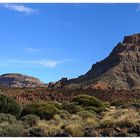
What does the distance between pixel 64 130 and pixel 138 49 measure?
449 ft

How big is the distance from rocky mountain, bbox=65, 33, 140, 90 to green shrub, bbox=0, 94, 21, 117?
3355 inches

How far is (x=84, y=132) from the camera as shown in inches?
607

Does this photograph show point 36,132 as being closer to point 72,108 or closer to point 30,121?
point 30,121

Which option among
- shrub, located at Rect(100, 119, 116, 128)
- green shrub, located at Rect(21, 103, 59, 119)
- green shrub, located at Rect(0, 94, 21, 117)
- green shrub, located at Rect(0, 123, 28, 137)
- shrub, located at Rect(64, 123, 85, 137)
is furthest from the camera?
green shrub, located at Rect(21, 103, 59, 119)

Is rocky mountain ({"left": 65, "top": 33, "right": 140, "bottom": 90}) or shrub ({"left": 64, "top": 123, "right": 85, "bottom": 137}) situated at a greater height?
rocky mountain ({"left": 65, "top": 33, "right": 140, "bottom": 90})

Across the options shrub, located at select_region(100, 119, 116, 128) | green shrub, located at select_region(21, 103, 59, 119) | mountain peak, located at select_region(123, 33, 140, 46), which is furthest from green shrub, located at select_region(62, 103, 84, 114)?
mountain peak, located at select_region(123, 33, 140, 46)

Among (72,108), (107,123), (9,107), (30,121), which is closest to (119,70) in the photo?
(72,108)

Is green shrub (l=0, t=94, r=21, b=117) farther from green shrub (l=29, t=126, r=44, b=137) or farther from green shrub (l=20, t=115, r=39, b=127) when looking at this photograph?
green shrub (l=29, t=126, r=44, b=137)

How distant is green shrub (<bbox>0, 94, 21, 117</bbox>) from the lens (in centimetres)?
2095

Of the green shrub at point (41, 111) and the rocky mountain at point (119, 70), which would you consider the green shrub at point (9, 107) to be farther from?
the rocky mountain at point (119, 70)

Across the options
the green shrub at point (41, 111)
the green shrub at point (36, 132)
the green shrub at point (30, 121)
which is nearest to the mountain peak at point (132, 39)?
the green shrub at point (41, 111)

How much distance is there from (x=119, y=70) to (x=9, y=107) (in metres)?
107

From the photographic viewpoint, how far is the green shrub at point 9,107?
68.7 feet

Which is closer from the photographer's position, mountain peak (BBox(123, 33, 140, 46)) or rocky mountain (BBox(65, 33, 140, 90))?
rocky mountain (BBox(65, 33, 140, 90))
